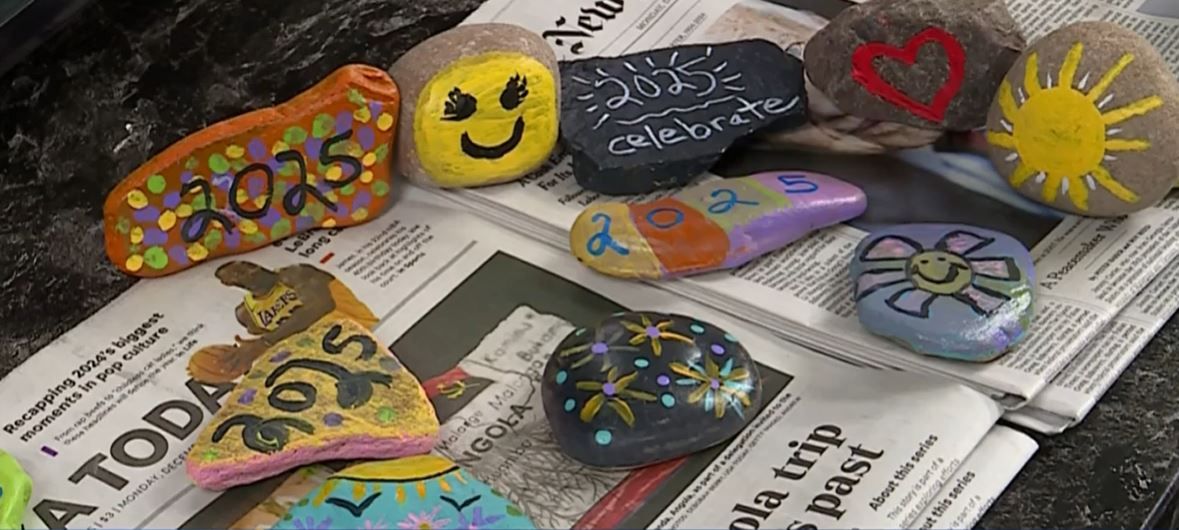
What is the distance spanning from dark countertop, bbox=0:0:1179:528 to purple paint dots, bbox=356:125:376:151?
12cm

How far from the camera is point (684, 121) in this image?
32.0 inches

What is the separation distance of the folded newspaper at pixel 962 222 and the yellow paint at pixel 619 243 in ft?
0.06

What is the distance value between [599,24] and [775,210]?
0.22 m

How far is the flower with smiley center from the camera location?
2.25ft

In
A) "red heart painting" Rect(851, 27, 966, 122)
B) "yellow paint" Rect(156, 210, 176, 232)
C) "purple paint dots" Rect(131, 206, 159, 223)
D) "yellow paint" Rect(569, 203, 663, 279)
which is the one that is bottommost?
"yellow paint" Rect(569, 203, 663, 279)

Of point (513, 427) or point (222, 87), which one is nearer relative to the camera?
point (513, 427)

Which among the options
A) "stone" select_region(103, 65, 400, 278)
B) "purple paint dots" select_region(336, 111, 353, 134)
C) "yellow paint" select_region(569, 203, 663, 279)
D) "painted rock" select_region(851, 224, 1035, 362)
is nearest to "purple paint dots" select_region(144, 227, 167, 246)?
"stone" select_region(103, 65, 400, 278)

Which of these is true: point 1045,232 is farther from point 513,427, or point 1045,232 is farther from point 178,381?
point 178,381

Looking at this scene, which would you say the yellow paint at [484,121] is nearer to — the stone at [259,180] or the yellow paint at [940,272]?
the stone at [259,180]

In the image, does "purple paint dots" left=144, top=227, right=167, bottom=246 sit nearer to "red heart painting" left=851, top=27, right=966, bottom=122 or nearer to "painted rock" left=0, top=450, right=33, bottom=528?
"painted rock" left=0, top=450, right=33, bottom=528

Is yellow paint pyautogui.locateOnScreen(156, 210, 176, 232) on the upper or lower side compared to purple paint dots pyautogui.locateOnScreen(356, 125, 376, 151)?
lower

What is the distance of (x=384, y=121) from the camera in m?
0.78

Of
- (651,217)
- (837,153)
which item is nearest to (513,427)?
(651,217)

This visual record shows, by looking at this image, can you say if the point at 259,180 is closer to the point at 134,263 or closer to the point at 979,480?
the point at 134,263
